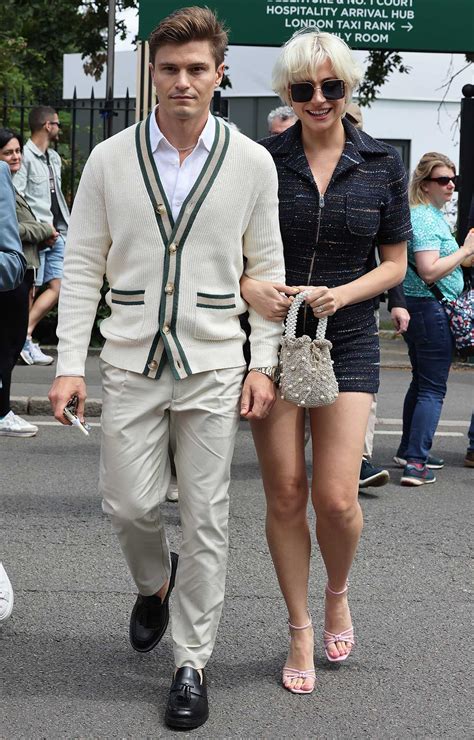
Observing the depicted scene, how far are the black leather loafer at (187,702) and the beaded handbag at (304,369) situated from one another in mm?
886

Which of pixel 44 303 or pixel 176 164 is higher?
pixel 176 164

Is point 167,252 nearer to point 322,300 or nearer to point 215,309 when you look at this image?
point 215,309

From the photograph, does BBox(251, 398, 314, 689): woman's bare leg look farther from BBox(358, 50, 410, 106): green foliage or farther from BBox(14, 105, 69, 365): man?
BBox(358, 50, 410, 106): green foliage

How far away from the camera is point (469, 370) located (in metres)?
12.9

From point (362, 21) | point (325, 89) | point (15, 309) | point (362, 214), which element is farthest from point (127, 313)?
point (362, 21)

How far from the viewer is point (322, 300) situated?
3885 millimetres

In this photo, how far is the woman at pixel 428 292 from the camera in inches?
287

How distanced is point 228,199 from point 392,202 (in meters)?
0.66

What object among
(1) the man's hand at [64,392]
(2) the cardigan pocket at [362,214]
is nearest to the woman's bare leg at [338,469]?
(2) the cardigan pocket at [362,214]

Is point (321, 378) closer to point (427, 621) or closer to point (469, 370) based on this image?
point (427, 621)

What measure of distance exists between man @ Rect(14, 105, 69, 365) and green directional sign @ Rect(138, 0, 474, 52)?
6.16ft

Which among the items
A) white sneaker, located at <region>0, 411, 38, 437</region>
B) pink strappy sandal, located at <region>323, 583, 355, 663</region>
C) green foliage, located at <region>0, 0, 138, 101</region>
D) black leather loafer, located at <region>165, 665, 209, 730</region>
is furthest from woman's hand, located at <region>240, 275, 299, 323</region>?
green foliage, located at <region>0, 0, 138, 101</region>

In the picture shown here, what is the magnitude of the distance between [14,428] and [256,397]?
4.99 meters

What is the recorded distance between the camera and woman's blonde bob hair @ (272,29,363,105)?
3934mm
